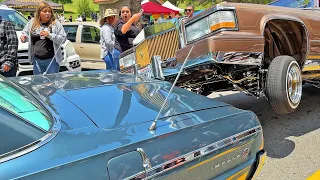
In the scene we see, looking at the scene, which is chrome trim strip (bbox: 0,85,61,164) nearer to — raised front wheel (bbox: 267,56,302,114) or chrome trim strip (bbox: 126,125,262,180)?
chrome trim strip (bbox: 126,125,262,180)

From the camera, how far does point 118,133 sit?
1618mm

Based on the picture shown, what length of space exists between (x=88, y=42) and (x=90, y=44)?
101mm

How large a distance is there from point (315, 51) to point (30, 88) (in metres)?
3.44

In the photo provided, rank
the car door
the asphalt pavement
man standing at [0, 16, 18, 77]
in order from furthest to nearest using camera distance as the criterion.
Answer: the car door → man standing at [0, 16, 18, 77] → the asphalt pavement

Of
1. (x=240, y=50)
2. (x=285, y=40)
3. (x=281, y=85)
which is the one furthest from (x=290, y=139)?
(x=240, y=50)

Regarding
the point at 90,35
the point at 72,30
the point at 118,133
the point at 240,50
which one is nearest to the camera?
the point at 118,133

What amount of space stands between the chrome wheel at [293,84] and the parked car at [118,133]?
151 centimetres

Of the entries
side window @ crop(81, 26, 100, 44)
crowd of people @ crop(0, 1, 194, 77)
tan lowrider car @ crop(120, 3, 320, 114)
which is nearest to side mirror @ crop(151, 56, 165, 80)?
tan lowrider car @ crop(120, 3, 320, 114)

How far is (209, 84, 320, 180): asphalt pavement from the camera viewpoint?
3285 millimetres

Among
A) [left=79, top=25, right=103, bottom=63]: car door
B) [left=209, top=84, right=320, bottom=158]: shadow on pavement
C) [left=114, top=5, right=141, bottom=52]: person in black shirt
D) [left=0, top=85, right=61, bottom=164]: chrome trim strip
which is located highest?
[left=0, top=85, right=61, bottom=164]: chrome trim strip

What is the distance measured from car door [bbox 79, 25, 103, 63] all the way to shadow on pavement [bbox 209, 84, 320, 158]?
437cm

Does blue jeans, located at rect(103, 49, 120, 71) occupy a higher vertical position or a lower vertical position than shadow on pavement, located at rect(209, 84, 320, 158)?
higher

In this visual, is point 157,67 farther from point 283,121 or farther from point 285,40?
point 283,121

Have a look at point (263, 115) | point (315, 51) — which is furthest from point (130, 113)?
point (263, 115)
